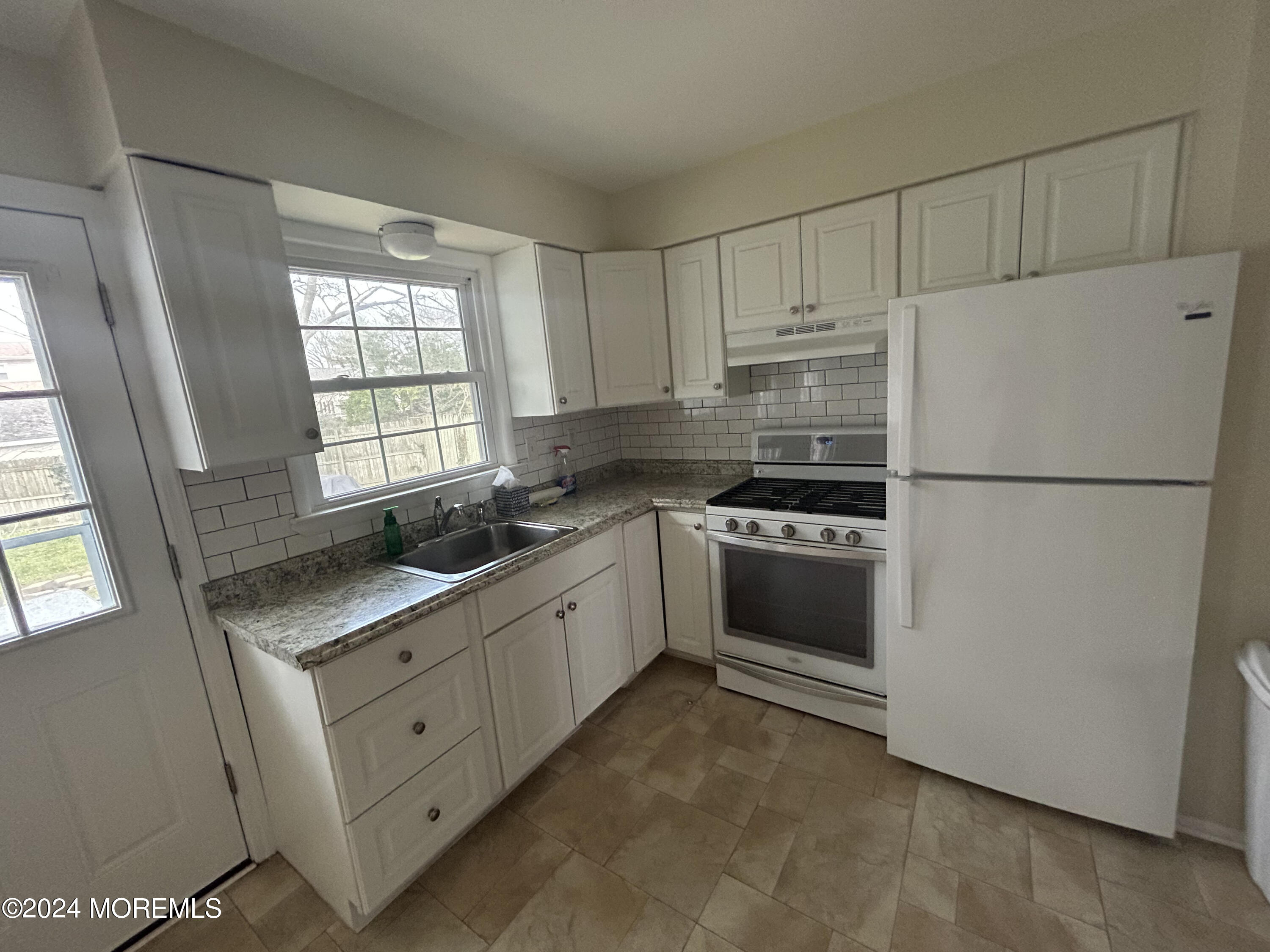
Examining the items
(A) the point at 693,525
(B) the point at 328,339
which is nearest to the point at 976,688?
(A) the point at 693,525

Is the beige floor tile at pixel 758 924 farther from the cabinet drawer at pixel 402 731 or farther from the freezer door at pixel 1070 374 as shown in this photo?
the freezer door at pixel 1070 374

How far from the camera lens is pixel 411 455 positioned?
218 centimetres

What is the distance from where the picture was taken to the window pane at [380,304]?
1985 millimetres

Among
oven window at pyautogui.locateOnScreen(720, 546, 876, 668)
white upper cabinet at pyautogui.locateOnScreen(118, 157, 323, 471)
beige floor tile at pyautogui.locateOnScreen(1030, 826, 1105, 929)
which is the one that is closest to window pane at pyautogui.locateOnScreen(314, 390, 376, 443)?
white upper cabinet at pyautogui.locateOnScreen(118, 157, 323, 471)

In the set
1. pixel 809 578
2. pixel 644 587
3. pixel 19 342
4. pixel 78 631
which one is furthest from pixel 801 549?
pixel 19 342

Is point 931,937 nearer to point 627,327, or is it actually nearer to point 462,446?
point 462,446

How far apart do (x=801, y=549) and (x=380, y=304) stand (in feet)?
6.43

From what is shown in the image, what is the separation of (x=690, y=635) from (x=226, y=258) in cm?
228

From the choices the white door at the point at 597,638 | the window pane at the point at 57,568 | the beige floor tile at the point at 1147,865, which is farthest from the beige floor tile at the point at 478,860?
the beige floor tile at the point at 1147,865

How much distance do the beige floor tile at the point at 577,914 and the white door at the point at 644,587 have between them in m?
0.95

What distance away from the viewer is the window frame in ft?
5.85

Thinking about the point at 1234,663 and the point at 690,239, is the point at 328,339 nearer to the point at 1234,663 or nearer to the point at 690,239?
the point at 690,239

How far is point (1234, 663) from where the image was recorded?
146 centimetres

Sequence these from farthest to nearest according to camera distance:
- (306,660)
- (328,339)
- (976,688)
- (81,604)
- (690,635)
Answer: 1. (690,635)
2. (328,339)
3. (976,688)
4. (81,604)
5. (306,660)
